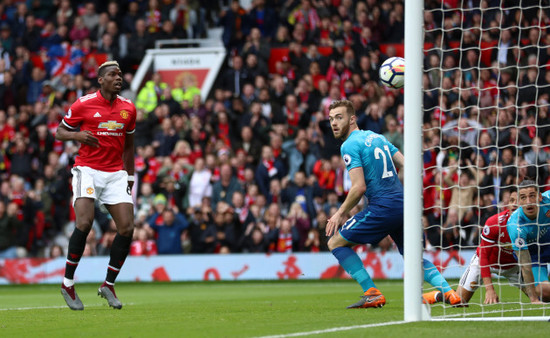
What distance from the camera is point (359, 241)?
29.5 feet

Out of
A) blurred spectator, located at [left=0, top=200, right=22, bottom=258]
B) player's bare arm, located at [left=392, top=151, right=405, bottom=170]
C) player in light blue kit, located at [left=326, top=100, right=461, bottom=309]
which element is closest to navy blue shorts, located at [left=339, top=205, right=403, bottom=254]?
player in light blue kit, located at [left=326, top=100, right=461, bottom=309]

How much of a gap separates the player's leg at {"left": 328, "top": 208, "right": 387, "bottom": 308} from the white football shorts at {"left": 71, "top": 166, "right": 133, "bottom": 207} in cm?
222

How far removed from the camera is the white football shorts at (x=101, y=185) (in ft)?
31.0

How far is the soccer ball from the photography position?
9.41 metres

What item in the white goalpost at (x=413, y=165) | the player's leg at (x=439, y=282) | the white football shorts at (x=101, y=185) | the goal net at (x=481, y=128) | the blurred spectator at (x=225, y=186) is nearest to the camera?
the white goalpost at (x=413, y=165)

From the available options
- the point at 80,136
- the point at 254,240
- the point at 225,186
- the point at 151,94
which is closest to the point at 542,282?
the point at 80,136

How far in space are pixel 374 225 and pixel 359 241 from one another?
0.24 metres

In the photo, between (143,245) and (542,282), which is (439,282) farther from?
(143,245)

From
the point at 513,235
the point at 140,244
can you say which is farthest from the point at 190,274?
the point at 513,235

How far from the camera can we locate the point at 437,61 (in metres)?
17.2

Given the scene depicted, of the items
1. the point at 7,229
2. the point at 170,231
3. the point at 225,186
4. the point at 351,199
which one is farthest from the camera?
the point at 7,229

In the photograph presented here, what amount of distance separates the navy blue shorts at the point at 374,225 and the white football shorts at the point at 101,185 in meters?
2.35

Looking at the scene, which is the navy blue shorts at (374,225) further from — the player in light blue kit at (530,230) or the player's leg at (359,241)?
the player in light blue kit at (530,230)

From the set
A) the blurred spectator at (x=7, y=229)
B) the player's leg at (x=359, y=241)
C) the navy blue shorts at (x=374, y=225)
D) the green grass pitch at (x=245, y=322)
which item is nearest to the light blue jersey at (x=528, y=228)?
the green grass pitch at (x=245, y=322)
